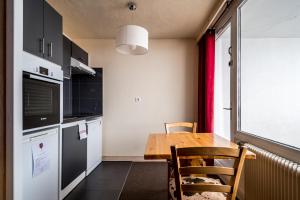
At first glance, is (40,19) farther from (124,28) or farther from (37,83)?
(124,28)

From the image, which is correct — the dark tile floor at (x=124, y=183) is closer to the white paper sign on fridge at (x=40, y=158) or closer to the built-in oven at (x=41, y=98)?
the white paper sign on fridge at (x=40, y=158)

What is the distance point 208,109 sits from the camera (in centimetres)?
346

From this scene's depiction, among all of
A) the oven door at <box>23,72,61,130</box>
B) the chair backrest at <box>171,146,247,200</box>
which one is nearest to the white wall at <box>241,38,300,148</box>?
the chair backrest at <box>171,146,247,200</box>

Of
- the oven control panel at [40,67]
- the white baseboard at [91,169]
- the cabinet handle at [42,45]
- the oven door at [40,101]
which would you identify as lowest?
the white baseboard at [91,169]

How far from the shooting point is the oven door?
1.67 m

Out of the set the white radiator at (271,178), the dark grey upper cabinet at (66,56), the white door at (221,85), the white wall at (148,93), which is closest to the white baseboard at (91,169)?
the white wall at (148,93)

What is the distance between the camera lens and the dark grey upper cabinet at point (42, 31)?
5.64 ft

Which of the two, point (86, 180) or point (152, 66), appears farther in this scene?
point (152, 66)

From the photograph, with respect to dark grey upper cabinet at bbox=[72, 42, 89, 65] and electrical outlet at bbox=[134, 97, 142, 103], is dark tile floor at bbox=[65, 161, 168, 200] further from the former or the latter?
dark grey upper cabinet at bbox=[72, 42, 89, 65]

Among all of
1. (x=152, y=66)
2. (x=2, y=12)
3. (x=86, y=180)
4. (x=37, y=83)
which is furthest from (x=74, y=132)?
(x=152, y=66)

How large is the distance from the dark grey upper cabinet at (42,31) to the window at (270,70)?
83.2 inches

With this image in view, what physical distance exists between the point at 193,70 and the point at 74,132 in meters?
2.52

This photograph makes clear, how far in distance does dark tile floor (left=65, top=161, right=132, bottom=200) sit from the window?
1.79 metres

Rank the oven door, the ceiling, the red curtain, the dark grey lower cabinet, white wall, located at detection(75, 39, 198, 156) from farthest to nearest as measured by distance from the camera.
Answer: white wall, located at detection(75, 39, 198, 156) → the red curtain → the ceiling → the dark grey lower cabinet → the oven door
